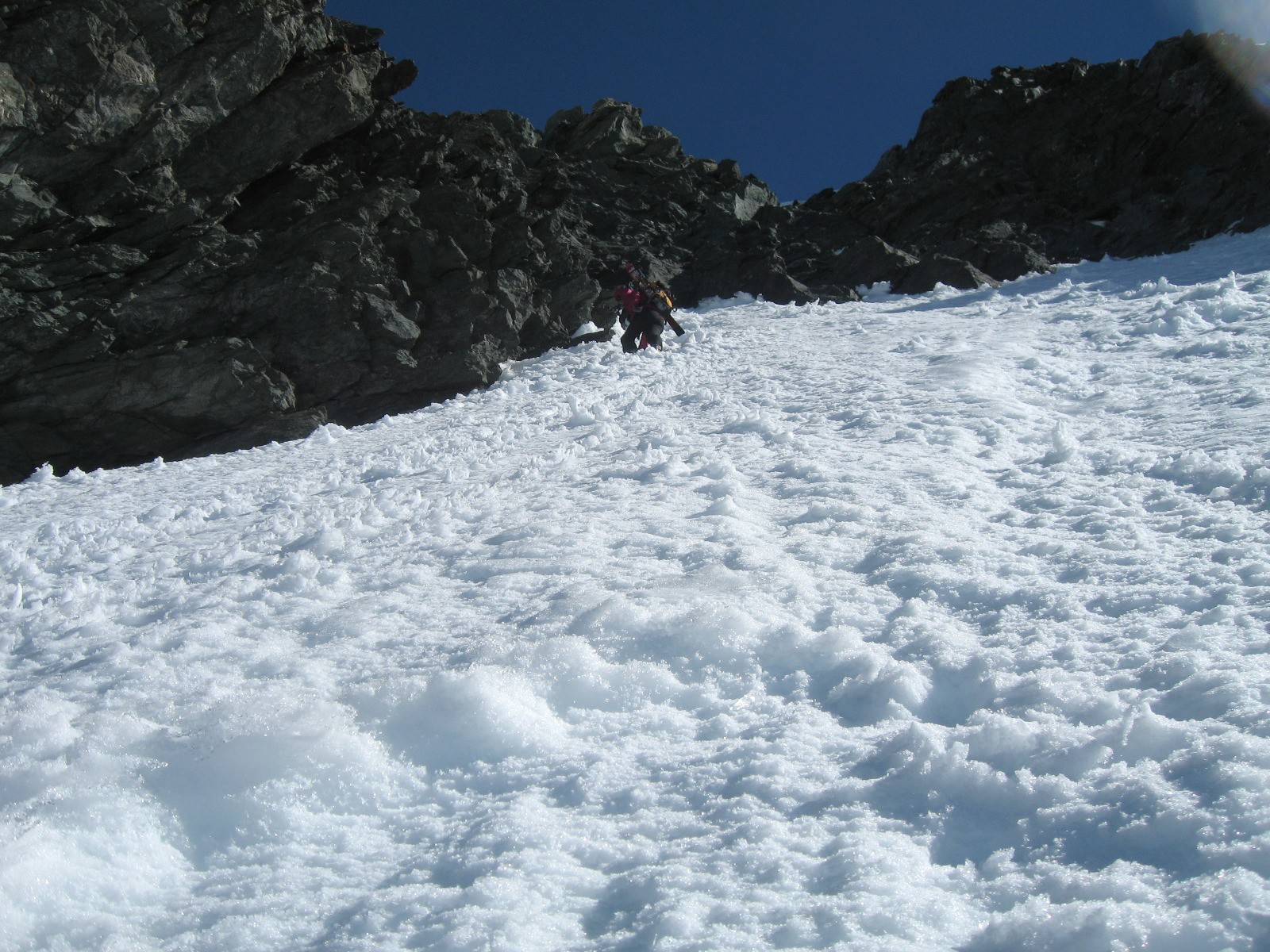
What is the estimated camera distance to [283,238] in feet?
54.7

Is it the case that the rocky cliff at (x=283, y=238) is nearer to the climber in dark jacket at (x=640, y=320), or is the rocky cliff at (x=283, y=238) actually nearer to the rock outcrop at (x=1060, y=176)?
the rock outcrop at (x=1060, y=176)

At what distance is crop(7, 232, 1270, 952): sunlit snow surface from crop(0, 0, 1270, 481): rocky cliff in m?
6.95

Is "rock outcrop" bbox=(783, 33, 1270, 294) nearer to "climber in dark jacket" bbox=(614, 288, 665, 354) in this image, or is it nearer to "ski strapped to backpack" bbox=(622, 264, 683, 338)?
"ski strapped to backpack" bbox=(622, 264, 683, 338)

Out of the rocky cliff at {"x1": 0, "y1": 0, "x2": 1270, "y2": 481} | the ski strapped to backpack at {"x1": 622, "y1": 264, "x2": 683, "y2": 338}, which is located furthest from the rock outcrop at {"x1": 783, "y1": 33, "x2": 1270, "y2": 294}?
the ski strapped to backpack at {"x1": 622, "y1": 264, "x2": 683, "y2": 338}

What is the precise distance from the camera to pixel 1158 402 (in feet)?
27.6

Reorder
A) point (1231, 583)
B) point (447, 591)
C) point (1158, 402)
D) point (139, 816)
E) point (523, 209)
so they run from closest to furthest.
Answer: point (139, 816) < point (1231, 583) < point (447, 591) < point (1158, 402) < point (523, 209)

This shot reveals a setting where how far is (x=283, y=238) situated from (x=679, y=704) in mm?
15393

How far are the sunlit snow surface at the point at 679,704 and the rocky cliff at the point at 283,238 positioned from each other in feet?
22.8

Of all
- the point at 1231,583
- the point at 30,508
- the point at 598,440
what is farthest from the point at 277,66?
the point at 1231,583

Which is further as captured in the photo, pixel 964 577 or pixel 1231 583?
pixel 964 577

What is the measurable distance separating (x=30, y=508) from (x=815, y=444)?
28.0 feet

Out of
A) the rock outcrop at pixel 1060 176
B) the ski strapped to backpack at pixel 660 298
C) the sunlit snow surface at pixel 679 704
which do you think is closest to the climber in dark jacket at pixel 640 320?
the ski strapped to backpack at pixel 660 298

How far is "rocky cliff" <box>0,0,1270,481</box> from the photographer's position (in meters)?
14.1

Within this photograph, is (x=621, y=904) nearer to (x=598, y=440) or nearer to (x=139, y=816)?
(x=139, y=816)
